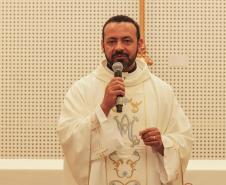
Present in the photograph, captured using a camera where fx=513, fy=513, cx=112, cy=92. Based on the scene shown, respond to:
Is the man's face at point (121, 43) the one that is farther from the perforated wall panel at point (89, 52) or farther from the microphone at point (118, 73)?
the perforated wall panel at point (89, 52)

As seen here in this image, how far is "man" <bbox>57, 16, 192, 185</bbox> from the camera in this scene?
2.06m

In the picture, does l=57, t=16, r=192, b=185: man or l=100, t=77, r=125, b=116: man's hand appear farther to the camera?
l=57, t=16, r=192, b=185: man

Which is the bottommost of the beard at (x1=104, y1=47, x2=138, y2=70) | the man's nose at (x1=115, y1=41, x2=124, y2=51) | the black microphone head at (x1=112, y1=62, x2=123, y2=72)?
the black microphone head at (x1=112, y1=62, x2=123, y2=72)

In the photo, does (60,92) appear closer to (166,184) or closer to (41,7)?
(41,7)

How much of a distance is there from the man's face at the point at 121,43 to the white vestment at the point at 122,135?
0.10 metres

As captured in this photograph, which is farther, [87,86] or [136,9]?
[136,9]

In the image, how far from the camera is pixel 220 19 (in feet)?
14.3

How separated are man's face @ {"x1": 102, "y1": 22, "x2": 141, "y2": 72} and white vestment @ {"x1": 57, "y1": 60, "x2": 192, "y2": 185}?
0.10 metres

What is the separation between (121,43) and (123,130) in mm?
355

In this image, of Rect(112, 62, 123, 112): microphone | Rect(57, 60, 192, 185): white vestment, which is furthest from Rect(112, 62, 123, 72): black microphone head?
Rect(57, 60, 192, 185): white vestment

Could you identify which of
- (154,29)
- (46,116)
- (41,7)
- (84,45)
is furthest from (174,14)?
(46,116)

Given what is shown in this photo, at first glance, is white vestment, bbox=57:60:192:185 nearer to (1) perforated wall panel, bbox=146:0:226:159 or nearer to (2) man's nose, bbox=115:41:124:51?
(2) man's nose, bbox=115:41:124:51

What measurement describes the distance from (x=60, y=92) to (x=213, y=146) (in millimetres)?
1402

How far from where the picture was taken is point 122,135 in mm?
2094
